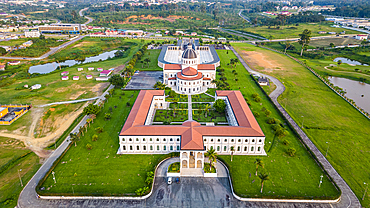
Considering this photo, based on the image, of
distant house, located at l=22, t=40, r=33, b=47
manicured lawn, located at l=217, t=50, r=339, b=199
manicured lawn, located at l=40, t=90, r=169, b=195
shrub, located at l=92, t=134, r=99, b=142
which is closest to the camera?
manicured lawn, located at l=217, t=50, r=339, b=199

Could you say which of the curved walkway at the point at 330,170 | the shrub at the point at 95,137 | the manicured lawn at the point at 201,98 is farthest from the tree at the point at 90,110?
the curved walkway at the point at 330,170

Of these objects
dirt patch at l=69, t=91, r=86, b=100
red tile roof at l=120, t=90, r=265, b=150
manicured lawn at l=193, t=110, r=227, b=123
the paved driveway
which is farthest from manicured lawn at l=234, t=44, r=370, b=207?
dirt patch at l=69, t=91, r=86, b=100

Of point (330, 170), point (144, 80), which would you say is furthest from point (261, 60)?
point (330, 170)

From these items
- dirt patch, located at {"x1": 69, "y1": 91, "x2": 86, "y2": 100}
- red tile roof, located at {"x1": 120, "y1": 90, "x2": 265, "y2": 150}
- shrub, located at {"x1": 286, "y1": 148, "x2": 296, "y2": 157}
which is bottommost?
shrub, located at {"x1": 286, "y1": 148, "x2": 296, "y2": 157}

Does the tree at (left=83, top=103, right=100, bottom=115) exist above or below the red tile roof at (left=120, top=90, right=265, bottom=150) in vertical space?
below

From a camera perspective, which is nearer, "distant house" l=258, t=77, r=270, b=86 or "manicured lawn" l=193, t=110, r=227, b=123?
"manicured lawn" l=193, t=110, r=227, b=123

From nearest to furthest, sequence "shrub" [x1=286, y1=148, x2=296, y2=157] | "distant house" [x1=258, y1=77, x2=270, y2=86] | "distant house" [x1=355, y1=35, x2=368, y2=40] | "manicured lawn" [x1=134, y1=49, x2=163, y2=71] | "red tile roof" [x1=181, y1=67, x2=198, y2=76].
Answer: "shrub" [x1=286, y1=148, x2=296, y2=157]
"red tile roof" [x1=181, y1=67, x2=198, y2=76]
"distant house" [x1=258, y1=77, x2=270, y2=86]
"manicured lawn" [x1=134, y1=49, x2=163, y2=71]
"distant house" [x1=355, y1=35, x2=368, y2=40]

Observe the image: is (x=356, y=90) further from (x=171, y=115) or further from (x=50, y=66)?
(x=50, y=66)

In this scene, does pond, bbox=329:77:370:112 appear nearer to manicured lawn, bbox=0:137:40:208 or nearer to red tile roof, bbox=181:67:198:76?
red tile roof, bbox=181:67:198:76
